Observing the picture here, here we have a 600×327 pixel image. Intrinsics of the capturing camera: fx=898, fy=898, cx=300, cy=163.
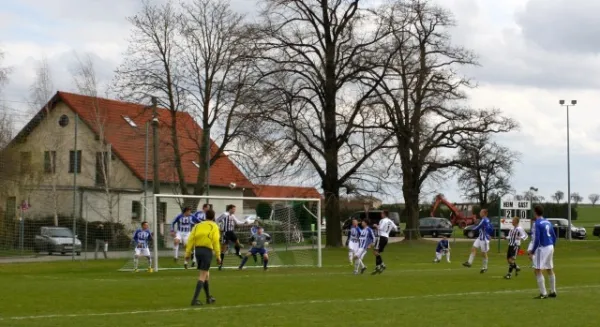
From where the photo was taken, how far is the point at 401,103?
55.0 meters

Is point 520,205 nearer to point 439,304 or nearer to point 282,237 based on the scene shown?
point 282,237

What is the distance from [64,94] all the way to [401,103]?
2378cm

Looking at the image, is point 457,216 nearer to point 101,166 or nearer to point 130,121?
point 130,121

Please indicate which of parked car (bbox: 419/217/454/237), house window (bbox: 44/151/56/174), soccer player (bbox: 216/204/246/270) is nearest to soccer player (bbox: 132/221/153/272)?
soccer player (bbox: 216/204/246/270)

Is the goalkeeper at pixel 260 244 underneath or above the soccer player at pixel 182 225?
underneath

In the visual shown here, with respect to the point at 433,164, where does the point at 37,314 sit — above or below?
below

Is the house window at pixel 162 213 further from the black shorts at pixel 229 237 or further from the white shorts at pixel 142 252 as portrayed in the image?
the black shorts at pixel 229 237

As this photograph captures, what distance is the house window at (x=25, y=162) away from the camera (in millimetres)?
46722

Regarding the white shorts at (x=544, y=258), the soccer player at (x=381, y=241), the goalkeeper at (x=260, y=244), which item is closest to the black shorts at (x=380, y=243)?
the soccer player at (x=381, y=241)

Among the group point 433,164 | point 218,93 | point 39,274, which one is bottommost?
point 39,274

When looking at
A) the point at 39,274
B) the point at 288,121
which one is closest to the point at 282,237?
the point at 39,274

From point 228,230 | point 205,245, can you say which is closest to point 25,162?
point 228,230

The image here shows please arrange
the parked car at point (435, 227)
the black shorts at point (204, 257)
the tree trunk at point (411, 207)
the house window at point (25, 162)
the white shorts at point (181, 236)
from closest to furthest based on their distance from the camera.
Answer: the black shorts at point (204, 257) → the white shorts at point (181, 236) → the house window at point (25, 162) → the tree trunk at point (411, 207) → the parked car at point (435, 227)

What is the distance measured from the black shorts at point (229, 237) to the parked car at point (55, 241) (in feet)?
34.7
